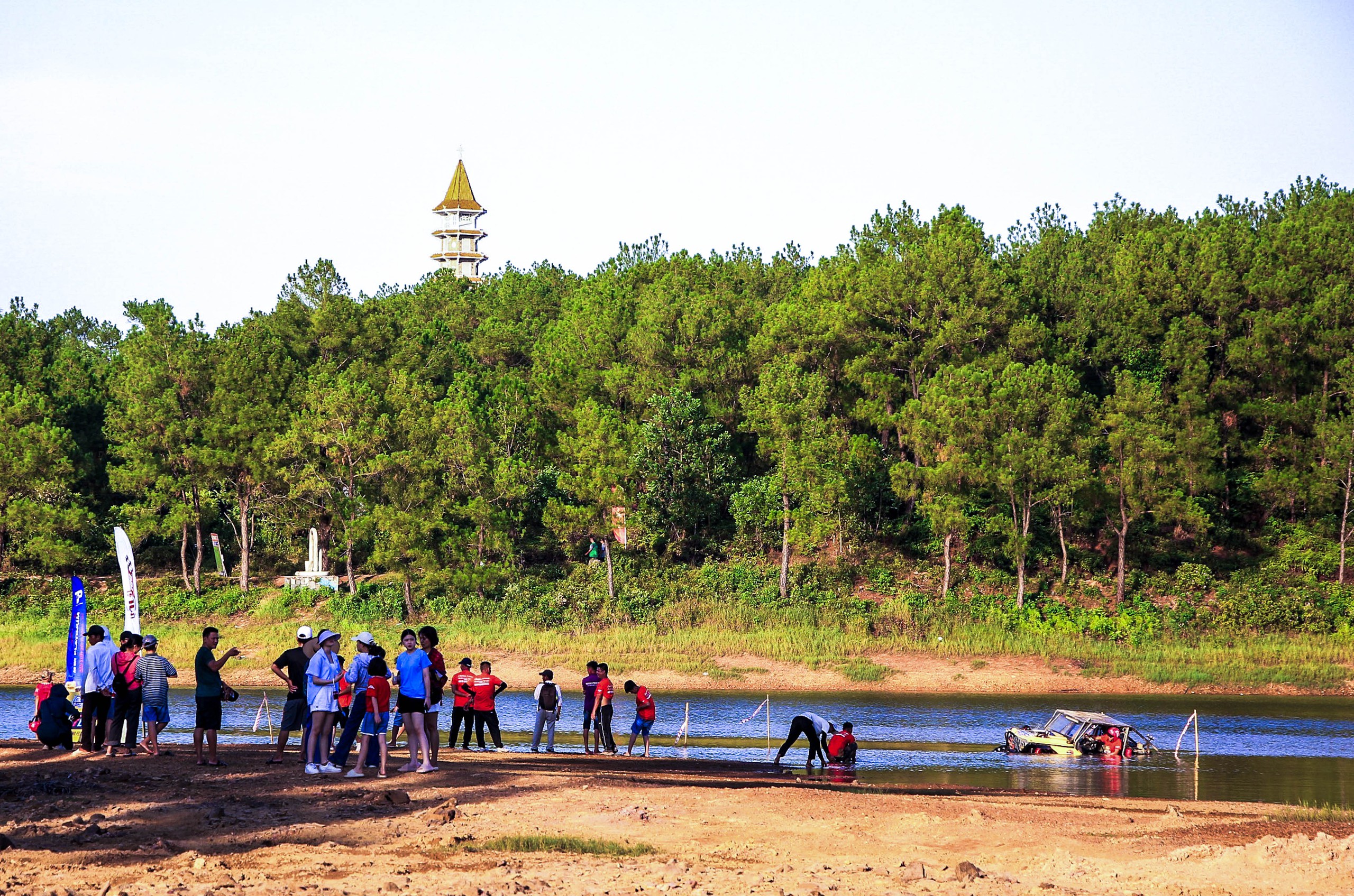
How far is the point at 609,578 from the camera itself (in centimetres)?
5756

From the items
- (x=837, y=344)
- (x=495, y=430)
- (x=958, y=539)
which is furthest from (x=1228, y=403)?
(x=495, y=430)

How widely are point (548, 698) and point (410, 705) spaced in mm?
6703

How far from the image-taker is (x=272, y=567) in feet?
217

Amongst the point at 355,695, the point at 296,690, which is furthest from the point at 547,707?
the point at 355,695

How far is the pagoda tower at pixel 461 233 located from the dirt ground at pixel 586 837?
4747 inches

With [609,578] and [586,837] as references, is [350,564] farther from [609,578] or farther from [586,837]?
[586,837]

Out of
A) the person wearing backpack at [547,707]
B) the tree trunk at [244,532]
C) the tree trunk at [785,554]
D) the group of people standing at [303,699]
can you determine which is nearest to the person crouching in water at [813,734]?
the person wearing backpack at [547,707]

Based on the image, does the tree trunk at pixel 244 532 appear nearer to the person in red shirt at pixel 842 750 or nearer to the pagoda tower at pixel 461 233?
the person in red shirt at pixel 842 750

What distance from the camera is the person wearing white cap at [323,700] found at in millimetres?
18625

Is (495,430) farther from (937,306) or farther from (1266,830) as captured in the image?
(1266,830)

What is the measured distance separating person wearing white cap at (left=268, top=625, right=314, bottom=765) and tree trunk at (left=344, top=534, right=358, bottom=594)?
38024mm

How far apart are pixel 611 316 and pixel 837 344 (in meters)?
12.1

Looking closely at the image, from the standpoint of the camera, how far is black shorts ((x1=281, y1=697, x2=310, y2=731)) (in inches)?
799

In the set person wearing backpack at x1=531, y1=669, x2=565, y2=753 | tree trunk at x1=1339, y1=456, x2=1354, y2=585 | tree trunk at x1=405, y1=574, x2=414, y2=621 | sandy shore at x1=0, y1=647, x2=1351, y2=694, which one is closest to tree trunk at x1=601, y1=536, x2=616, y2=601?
sandy shore at x1=0, y1=647, x2=1351, y2=694
